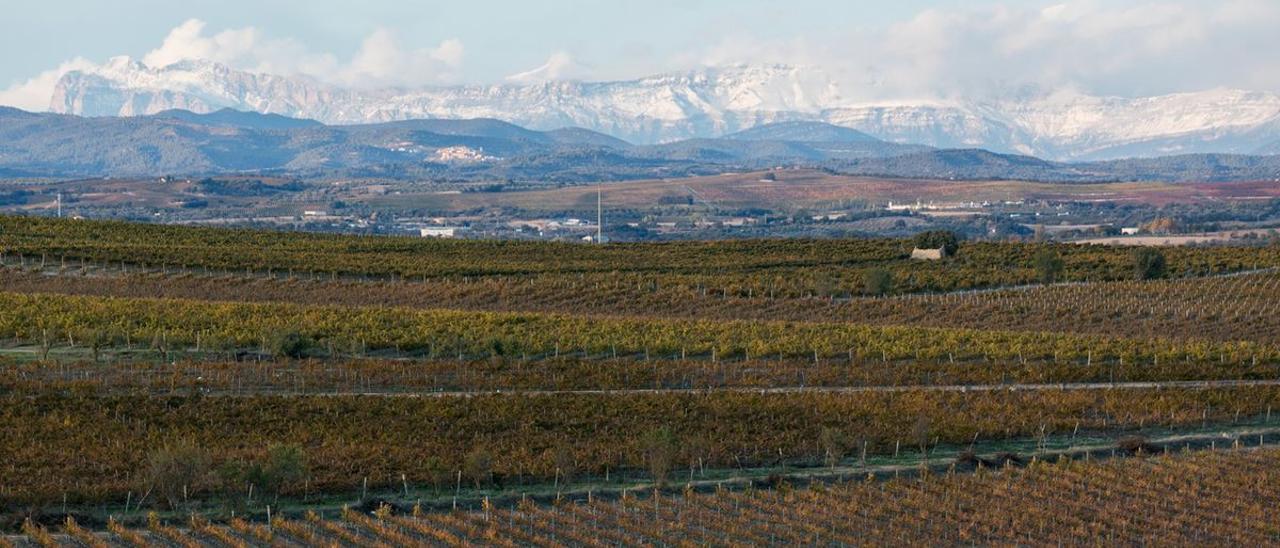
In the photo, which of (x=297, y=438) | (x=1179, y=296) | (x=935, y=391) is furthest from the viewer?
(x=1179, y=296)

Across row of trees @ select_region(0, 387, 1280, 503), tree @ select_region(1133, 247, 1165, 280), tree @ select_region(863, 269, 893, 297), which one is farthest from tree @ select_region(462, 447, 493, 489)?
tree @ select_region(1133, 247, 1165, 280)

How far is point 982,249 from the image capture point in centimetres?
10588

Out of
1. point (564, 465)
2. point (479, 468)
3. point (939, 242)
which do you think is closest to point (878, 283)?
point (939, 242)

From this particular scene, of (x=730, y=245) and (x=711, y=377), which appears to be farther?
(x=730, y=245)

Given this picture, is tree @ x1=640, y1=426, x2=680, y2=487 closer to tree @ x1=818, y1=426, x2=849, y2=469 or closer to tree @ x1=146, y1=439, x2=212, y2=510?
tree @ x1=818, y1=426, x2=849, y2=469

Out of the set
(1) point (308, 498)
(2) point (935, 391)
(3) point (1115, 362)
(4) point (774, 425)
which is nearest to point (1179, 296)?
(3) point (1115, 362)

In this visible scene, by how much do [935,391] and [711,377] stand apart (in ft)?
21.4

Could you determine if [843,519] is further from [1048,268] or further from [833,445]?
[1048,268]

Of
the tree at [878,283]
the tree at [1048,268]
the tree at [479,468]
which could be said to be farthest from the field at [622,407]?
the tree at [1048,268]

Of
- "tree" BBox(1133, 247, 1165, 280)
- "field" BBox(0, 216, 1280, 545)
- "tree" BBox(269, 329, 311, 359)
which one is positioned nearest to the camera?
"field" BBox(0, 216, 1280, 545)

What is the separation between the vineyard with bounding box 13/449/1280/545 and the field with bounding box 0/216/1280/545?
98 millimetres

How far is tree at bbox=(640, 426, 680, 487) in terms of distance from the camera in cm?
3803

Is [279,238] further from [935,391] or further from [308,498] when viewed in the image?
[308,498]

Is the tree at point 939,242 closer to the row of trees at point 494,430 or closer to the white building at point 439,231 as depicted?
the row of trees at point 494,430
